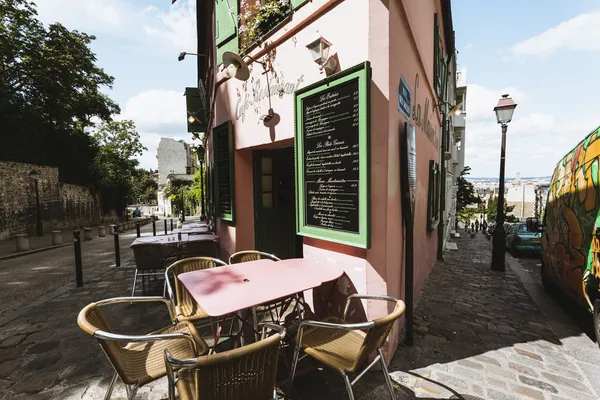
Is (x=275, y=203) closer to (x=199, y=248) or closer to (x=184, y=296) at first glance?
(x=199, y=248)

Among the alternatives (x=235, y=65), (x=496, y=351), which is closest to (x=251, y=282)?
(x=496, y=351)

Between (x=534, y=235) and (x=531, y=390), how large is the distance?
9115 mm

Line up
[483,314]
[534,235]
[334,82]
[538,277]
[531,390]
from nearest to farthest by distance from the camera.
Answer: [531,390]
[334,82]
[483,314]
[538,277]
[534,235]

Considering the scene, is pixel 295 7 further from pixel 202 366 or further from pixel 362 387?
pixel 362 387

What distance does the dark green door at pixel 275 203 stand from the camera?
539 cm

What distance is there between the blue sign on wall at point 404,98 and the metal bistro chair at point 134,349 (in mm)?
3144

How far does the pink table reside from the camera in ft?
7.24

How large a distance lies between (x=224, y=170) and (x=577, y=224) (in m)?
5.59

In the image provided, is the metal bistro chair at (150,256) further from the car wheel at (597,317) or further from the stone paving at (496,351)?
the car wheel at (597,317)

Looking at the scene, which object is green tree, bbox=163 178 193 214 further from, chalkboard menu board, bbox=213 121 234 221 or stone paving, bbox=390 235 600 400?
stone paving, bbox=390 235 600 400

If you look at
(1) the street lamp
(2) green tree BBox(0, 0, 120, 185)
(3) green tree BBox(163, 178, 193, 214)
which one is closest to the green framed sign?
(1) the street lamp

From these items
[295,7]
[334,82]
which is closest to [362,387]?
[334,82]

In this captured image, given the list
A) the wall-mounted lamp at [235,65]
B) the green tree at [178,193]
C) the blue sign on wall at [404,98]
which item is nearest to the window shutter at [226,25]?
the wall-mounted lamp at [235,65]

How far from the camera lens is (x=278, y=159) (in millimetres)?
5488
